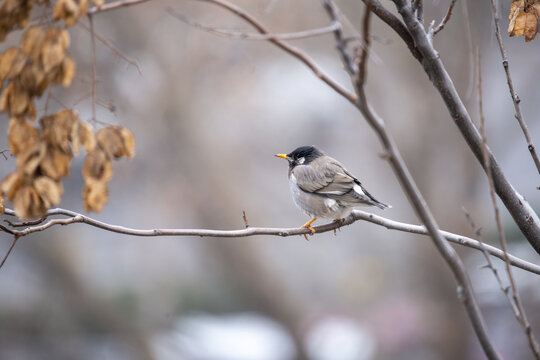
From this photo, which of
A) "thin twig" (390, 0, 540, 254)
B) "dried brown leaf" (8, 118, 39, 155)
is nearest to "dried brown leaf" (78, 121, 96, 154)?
"dried brown leaf" (8, 118, 39, 155)

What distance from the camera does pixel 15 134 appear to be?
4.99 ft

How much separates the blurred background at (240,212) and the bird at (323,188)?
2.94 m

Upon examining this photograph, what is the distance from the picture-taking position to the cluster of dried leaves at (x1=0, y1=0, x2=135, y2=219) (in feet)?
4.82

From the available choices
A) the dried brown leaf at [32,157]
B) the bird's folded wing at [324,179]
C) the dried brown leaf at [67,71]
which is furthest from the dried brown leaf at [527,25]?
the bird's folded wing at [324,179]

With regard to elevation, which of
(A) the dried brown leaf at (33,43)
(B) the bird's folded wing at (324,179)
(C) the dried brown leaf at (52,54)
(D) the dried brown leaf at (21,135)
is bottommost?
(D) the dried brown leaf at (21,135)

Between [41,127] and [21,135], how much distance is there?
0.18ft

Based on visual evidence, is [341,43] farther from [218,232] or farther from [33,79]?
[218,232]

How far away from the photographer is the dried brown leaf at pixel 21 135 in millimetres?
1513

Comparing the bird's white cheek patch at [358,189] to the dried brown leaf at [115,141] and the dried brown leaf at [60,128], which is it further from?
the dried brown leaf at [60,128]

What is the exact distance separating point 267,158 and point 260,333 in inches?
121

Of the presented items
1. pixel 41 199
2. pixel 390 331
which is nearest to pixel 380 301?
pixel 390 331

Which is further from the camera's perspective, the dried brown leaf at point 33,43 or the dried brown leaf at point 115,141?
the dried brown leaf at point 115,141

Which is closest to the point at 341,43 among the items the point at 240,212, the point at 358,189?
the point at 358,189

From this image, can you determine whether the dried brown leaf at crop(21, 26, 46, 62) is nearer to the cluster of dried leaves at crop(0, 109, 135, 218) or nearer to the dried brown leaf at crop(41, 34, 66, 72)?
the dried brown leaf at crop(41, 34, 66, 72)
